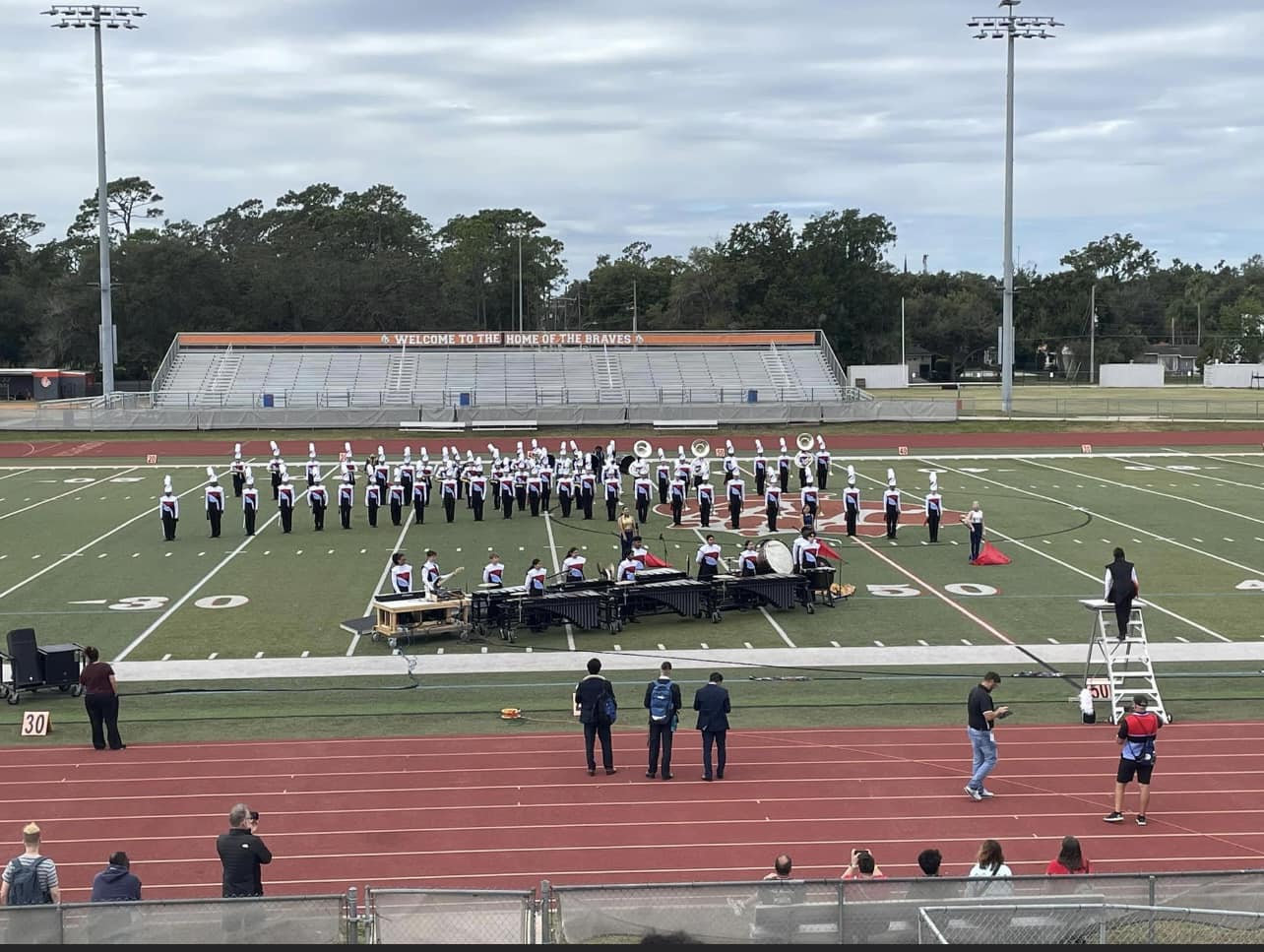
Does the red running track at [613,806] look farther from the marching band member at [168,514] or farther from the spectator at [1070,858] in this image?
the marching band member at [168,514]

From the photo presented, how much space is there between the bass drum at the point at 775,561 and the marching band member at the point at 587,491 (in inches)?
369

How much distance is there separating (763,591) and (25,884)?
12.9 metres

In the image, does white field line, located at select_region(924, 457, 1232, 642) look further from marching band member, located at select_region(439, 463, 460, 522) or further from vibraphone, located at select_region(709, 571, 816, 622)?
marching band member, located at select_region(439, 463, 460, 522)

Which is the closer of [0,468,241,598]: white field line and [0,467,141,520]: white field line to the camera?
[0,468,241,598]: white field line

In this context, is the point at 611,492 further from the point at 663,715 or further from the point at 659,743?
the point at 663,715

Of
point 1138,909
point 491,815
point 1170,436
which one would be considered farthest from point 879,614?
point 1170,436

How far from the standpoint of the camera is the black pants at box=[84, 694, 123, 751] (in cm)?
1346

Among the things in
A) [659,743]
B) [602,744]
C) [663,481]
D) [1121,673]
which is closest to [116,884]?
[602,744]

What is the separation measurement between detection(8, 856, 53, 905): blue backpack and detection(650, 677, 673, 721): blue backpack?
559cm

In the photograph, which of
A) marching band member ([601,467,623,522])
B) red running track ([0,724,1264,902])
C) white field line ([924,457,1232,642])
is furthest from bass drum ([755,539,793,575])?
marching band member ([601,467,623,522])

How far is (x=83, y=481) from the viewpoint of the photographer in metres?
38.0

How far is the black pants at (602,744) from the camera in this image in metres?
12.6

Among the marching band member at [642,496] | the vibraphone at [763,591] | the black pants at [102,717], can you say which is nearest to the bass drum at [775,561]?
the vibraphone at [763,591]

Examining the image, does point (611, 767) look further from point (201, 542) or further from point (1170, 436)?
Result: point (1170, 436)
